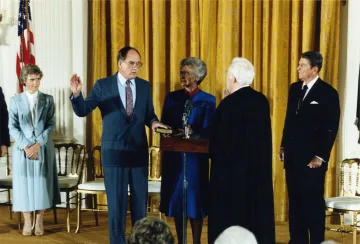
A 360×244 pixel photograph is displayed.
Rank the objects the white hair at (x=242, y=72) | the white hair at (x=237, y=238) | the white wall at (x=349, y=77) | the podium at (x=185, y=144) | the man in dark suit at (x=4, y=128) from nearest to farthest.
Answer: the white hair at (x=237, y=238) < the podium at (x=185, y=144) < the white hair at (x=242, y=72) < the white wall at (x=349, y=77) < the man in dark suit at (x=4, y=128)

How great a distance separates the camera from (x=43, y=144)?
5.89 metres

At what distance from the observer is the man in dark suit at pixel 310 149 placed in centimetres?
497

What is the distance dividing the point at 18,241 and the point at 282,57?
310cm

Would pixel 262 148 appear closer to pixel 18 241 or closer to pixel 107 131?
pixel 107 131

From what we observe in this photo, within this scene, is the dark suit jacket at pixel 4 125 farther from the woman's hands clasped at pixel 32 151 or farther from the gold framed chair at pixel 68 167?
the woman's hands clasped at pixel 32 151

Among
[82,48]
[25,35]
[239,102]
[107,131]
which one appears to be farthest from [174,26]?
[239,102]

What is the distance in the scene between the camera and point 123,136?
4699 millimetres

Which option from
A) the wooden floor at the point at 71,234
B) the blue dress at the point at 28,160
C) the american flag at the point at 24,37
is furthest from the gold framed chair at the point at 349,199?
the american flag at the point at 24,37

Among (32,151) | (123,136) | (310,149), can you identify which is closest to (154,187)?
(32,151)

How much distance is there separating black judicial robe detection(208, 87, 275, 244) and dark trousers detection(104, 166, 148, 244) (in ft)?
2.29

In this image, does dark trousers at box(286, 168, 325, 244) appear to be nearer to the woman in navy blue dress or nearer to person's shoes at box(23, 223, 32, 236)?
the woman in navy blue dress

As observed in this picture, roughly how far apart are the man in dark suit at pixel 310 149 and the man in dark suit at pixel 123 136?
117 cm

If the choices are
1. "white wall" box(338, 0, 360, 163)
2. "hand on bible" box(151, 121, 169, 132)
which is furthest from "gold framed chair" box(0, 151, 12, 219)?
"white wall" box(338, 0, 360, 163)

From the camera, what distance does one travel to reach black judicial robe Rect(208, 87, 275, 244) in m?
4.14
